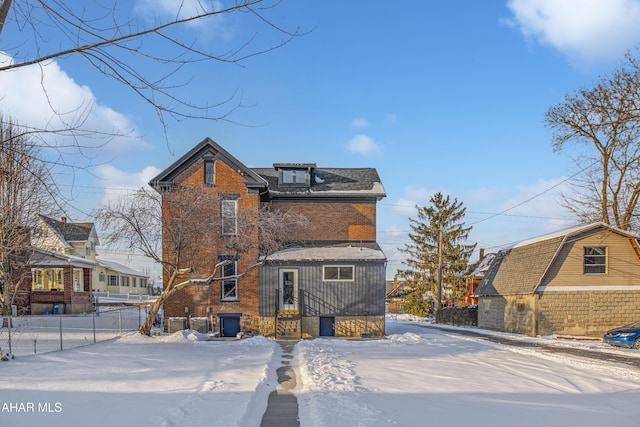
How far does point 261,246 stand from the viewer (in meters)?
23.2

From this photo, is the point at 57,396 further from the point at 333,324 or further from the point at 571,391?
the point at 333,324

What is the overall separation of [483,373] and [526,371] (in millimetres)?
1422

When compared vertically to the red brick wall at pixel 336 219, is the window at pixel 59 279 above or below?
below

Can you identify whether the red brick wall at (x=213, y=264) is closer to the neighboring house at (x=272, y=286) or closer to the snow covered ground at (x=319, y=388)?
the neighboring house at (x=272, y=286)

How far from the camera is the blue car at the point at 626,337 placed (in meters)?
20.9

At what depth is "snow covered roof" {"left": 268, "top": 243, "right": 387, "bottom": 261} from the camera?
22875 millimetres

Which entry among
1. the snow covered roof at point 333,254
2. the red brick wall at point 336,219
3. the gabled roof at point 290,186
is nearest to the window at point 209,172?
the gabled roof at point 290,186

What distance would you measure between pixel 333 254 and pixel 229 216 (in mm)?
5054

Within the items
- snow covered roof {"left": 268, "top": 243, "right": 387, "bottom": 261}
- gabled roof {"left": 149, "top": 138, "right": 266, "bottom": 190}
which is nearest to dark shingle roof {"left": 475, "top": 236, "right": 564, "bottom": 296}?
snow covered roof {"left": 268, "top": 243, "right": 387, "bottom": 261}

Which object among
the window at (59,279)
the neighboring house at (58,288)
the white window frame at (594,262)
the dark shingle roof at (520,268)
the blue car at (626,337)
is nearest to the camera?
the blue car at (626,337)

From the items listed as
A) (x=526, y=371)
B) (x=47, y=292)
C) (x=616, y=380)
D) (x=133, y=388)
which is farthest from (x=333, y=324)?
(x=47, y=292)

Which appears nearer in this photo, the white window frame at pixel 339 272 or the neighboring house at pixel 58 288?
the white window frame at pixel 339 272

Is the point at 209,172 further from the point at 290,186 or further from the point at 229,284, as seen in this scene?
the point at 229,284

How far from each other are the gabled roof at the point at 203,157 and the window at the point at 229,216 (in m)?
1.22
